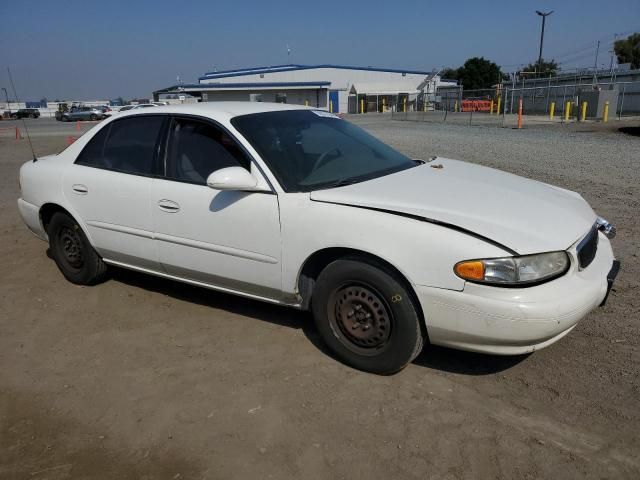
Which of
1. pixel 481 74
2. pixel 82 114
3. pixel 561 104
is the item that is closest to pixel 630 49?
pixel 481 74

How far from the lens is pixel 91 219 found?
13.8 feet

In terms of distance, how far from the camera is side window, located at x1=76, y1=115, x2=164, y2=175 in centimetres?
391

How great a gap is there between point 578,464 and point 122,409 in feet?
7.68

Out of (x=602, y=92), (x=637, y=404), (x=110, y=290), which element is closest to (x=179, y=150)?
(x=110, y=290)

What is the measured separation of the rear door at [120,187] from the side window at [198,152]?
0.55 feet

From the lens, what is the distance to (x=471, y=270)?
2615 mm

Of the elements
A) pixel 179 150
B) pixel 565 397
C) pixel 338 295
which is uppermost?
pixel 179 150

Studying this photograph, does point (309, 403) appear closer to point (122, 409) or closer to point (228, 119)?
point (122, 409)

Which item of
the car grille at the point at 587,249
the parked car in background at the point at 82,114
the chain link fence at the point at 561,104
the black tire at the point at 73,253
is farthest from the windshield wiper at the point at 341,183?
the parked car in background at the point at 82,114

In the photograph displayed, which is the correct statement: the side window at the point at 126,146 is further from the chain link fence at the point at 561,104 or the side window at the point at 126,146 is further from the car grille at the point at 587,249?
the chain link fence at the point at 561,104

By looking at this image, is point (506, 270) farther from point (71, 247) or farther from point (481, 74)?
point (481, 74)

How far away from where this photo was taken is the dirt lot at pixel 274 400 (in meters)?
2.42

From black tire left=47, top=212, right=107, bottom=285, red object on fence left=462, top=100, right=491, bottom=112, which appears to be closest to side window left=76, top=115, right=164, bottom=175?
black tire left=47, top=212, right=107, bottom=285

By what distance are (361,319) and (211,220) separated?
121 centimetres
